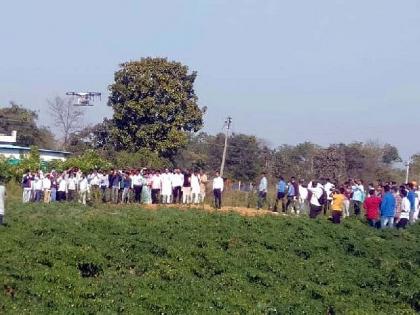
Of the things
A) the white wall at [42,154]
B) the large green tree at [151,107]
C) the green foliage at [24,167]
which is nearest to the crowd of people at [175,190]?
the green foliage at [24,167]

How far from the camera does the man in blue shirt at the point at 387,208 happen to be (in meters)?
29.6

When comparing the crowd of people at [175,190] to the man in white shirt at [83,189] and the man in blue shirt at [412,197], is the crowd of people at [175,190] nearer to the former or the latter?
the man in white shirt at [83,189]

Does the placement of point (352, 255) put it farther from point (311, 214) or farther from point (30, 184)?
point (30, 184)

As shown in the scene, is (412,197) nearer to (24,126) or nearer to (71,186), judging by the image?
(71,186)

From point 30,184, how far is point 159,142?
575 inches

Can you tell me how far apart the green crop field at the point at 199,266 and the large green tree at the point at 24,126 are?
5639 cm

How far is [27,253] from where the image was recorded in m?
17.9

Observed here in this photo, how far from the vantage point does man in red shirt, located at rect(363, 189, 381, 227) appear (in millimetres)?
31317

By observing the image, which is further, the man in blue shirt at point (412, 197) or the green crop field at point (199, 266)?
the man in blue shirt at point (412, 197)

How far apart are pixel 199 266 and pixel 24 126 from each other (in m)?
67.9

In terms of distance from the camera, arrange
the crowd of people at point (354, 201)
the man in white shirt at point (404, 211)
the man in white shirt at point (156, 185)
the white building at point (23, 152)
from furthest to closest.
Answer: the white building at point (23, 152) < the man in white shirt at point (156, 185) < the crowd of people at point (354, 201) < the man in white shirt at point (404, 211)

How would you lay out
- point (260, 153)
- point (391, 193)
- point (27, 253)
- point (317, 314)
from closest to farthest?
point (317, 314)
point (27, 253)
point (391, 193)
point (260, 153)

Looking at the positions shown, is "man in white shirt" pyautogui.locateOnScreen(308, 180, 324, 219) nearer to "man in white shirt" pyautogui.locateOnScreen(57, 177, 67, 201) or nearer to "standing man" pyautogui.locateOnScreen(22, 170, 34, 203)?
"man in white shirt" pyautogui.locateOnScreen(57, 177, 67, 201)

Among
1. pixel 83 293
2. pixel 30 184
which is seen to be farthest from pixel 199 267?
pixel 30 184
